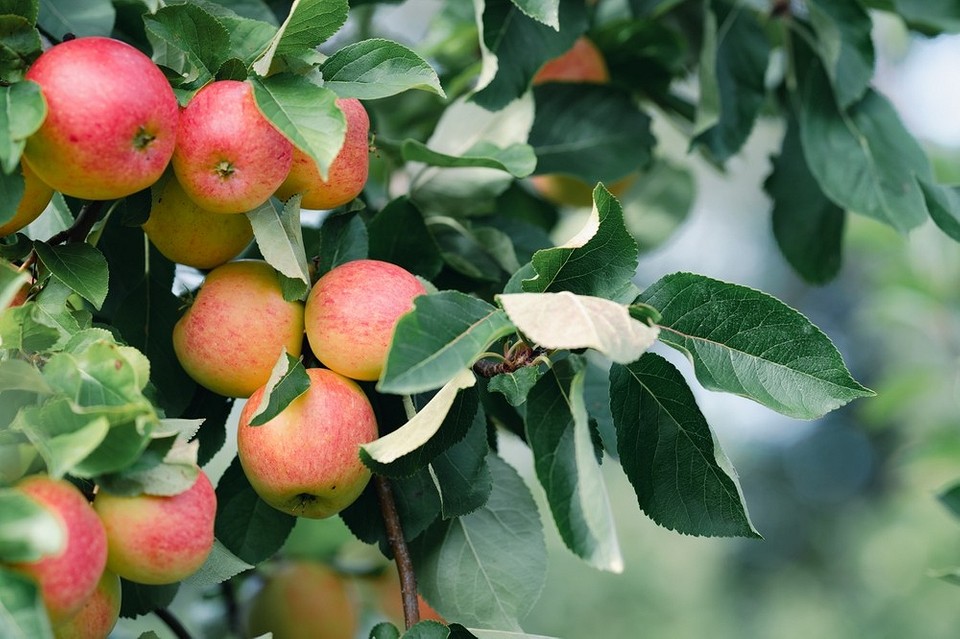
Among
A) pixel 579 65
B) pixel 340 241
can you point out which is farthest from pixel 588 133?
pixel 340 241

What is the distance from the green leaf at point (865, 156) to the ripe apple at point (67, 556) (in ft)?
2.10

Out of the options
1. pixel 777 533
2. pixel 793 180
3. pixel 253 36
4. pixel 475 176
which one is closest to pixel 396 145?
pixel 475 176

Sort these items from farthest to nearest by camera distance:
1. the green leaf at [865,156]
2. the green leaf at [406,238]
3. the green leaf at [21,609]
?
1. the green leaf at [865,156]
2. the green leaf at [406,238]
3. the green leaf at [21,609]

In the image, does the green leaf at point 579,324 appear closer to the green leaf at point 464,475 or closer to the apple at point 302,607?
the green leaf at point 464,475

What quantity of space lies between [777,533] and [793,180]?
742 centimetres

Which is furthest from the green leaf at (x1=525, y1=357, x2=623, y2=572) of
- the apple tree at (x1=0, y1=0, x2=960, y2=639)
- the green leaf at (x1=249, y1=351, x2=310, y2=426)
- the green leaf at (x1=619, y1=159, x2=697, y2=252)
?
the green leaf at (x1=619, y1=159, x2=697, y2=252)

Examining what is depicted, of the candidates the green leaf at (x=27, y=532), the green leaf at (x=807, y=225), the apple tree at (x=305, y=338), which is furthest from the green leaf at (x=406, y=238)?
the green leaf at (x=807, y=225)

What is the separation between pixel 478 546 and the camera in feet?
2.06

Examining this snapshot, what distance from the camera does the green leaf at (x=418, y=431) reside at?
467mm

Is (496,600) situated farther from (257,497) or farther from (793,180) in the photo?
(793,180)

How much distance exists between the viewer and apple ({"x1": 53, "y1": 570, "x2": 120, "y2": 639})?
432mm

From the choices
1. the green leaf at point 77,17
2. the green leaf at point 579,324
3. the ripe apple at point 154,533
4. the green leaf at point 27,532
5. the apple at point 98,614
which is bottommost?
the apple at point 98,614

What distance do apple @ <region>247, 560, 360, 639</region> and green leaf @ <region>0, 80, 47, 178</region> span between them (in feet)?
1.76

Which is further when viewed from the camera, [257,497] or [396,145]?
[396,145]
